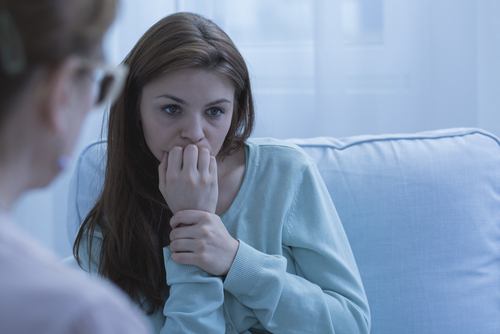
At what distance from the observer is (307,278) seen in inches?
43.9

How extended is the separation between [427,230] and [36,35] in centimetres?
109

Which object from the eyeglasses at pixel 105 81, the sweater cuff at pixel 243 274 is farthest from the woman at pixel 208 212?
the eyeglasses at pixel 105 81

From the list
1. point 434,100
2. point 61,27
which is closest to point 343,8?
point 434,100

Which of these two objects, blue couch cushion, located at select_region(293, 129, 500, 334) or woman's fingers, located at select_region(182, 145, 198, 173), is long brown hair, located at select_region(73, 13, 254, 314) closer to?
woman's fingers, located at select_region(182, 145, 198, 173)

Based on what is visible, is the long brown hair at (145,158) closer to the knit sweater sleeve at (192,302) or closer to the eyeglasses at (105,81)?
the knit sweater sleeve at (192,302)

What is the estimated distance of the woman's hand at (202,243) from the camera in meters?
0.99

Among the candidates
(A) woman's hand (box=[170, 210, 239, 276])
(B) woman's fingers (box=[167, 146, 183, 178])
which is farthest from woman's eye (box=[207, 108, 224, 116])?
(A) woman's hand (box=[170, 210, 239, 276])

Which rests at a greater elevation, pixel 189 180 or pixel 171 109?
pixel 171 109

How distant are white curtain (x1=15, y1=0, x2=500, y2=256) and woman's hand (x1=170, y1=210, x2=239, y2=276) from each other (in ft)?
2.58

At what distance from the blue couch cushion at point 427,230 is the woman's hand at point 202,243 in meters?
0.42

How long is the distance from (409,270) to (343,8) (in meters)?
0.99

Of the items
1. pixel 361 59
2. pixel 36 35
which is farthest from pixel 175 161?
pixel 361 59

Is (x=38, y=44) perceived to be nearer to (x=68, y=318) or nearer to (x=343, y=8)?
(x=68, y=318)

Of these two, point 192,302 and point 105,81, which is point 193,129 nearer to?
point 192,302
